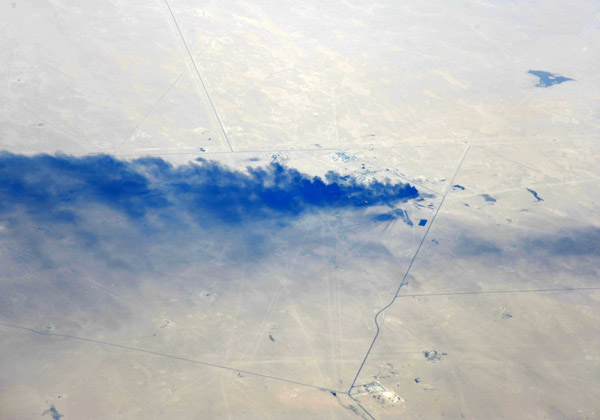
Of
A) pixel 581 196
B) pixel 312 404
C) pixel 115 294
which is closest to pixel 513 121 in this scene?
pixel 581 196

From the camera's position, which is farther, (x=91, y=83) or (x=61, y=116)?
(x=91, y=83)

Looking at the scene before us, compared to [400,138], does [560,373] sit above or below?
Result: below

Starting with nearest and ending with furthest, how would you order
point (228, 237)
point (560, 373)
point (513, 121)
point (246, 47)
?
point (560, 373) < point (228, 237) < point (513, 121) < point (246, 47)

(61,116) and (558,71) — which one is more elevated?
(558,71)

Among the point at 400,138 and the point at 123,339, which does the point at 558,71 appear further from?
the point at 123,339

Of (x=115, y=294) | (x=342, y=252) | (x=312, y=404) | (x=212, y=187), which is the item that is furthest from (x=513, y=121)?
(x=115, y=294)

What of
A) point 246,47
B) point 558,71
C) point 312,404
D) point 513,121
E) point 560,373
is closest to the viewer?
point 312,404

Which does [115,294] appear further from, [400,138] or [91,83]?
[400,138]

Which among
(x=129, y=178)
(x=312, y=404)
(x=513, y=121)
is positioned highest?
(x=513, y=121)

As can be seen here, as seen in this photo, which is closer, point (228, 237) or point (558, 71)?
point (228, 237)
